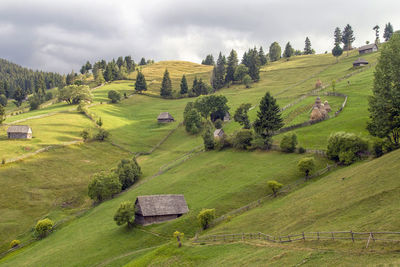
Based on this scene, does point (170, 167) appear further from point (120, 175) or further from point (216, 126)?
point (216, 126)

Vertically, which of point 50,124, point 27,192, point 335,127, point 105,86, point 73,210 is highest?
point 105,86

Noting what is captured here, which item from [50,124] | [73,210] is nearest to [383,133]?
A: [73,210]

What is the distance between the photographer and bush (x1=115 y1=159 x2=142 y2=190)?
71887 millimetres

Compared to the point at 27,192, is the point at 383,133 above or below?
above

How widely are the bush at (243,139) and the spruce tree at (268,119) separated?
113 inches

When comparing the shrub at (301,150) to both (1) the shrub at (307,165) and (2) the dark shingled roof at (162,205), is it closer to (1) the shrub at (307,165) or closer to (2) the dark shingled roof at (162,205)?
(1) the shrub at (307,165)

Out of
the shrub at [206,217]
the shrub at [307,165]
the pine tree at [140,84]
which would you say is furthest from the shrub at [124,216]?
the pine tree at [140,84]

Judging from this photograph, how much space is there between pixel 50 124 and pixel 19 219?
52.4 meters

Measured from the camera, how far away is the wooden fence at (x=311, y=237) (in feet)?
72.3

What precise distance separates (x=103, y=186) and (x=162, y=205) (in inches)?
822

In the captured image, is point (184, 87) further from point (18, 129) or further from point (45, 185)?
point (45, 185)

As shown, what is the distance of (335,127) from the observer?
67875mm

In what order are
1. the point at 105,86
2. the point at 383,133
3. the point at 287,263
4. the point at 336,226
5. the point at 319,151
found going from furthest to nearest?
the point at 105,86 → the point at 319,151 → the point at 383,133 → the point at 336,226 → the point at 287,263

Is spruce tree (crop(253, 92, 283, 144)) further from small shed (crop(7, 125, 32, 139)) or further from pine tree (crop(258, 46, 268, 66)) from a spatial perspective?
pine tree (crop(258, 46, 268, 66))
